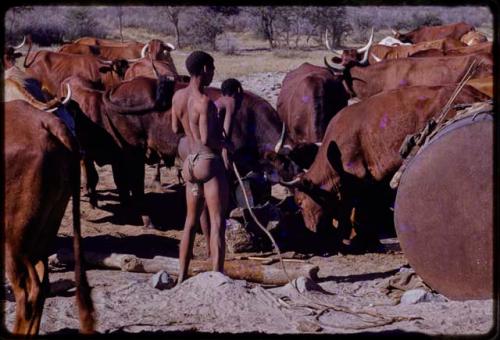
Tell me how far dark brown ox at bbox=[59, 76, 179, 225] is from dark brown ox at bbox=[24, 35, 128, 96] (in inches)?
155

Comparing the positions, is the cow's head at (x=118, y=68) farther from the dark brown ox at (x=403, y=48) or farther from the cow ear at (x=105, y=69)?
the dark brown ox at (x=403, y=48)

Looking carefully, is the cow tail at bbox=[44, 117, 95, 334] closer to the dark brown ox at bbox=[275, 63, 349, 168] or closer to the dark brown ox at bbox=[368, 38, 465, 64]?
the dark brown ox at bbox=[275, 63, 349, 168]

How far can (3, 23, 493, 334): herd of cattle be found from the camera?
6762mm

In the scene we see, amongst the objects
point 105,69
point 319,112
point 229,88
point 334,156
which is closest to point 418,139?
point 334,156

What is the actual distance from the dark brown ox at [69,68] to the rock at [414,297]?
9.86 meters

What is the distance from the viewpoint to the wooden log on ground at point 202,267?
9008 mm

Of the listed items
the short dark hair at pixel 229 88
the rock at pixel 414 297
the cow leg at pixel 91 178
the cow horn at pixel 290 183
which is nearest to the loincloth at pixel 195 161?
the rock at pixel 414 297

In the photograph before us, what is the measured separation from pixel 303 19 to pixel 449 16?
17.1m

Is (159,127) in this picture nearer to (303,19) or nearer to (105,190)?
(105,190)

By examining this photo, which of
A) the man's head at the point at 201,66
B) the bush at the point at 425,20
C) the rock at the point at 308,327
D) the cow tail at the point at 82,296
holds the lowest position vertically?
the bush at the point at 425,20

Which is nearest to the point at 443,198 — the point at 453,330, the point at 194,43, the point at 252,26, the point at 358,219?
the point at 453,330

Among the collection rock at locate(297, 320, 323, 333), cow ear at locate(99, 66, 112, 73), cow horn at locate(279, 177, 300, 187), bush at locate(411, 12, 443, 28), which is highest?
cow ear at locate(99, 66, 112, 73)

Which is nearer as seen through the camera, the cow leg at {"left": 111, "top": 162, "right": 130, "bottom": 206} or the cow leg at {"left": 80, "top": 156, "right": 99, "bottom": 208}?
the cow leg at {"left": 111, "top": 162, "right": 130, "bottom": 206}

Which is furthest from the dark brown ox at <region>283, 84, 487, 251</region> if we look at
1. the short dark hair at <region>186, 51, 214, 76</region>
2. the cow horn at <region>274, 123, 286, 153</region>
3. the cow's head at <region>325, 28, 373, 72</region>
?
the cow's head at <region>325, 28, 373, 72</region>
